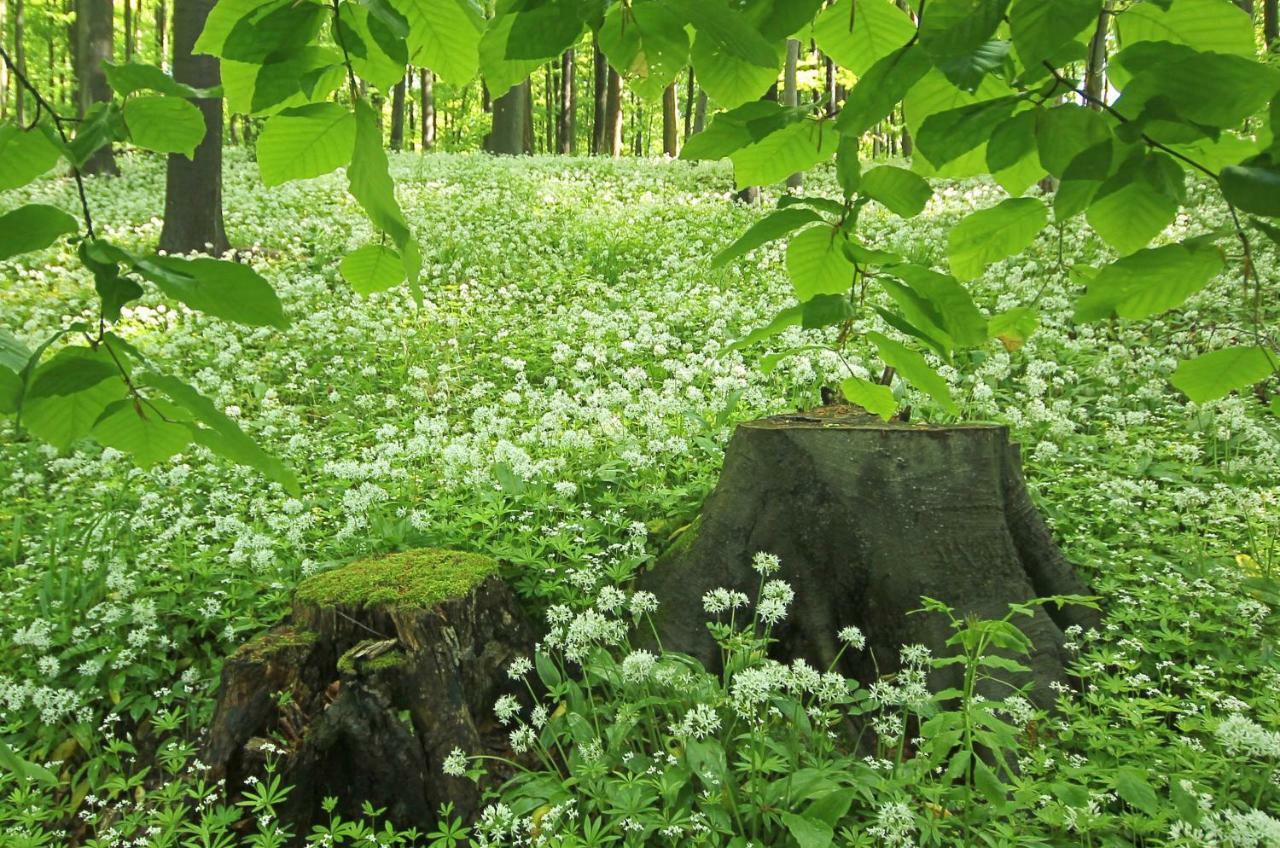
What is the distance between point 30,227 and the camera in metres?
0.80

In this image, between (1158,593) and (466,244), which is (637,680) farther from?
(466,244)

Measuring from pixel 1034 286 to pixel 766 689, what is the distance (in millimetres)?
5938

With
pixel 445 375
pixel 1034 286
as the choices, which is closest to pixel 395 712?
pixel 445 375

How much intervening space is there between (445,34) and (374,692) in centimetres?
260

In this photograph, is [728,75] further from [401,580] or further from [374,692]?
[401,580]

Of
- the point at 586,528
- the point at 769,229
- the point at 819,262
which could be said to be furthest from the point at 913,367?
the point at 586,528

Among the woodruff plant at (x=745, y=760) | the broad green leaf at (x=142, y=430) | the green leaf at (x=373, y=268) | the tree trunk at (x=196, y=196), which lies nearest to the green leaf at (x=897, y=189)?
the green leaf at (x=373, y=268)

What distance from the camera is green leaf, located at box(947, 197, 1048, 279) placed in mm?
1093

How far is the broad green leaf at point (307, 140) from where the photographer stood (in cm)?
93

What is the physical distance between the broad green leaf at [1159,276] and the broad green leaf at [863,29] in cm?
44

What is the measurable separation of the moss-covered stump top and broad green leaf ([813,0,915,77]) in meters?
2.66

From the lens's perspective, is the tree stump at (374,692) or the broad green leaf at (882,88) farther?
the tree stump at (374,692)

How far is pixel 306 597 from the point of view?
3383 millimetres

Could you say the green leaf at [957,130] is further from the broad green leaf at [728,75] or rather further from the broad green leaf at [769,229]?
the broad green leaf at [728,75]
